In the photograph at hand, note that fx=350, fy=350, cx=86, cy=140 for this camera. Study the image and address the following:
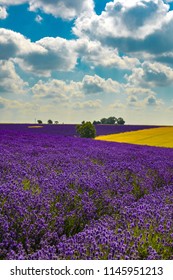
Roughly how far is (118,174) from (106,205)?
1.53 meters

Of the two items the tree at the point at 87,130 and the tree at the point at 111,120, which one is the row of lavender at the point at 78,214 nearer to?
the tree at the point at 87,130

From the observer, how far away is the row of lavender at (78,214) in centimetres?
332

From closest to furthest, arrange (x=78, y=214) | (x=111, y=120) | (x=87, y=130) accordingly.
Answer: (x=78, y=214)
(x=87, y=130)
(x=111, y=120)

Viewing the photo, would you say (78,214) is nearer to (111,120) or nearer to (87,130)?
(87,130)

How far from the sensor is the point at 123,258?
311 centimetres

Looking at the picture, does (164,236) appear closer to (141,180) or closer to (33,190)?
(33,190)

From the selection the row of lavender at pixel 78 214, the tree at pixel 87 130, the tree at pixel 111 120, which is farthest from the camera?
the tree at pixel 111 120

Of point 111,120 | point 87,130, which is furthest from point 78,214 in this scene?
point 111,120

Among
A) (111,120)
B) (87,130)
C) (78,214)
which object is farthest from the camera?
(111,120)

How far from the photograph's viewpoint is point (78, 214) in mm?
4594

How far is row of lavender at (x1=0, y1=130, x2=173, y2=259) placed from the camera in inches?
131

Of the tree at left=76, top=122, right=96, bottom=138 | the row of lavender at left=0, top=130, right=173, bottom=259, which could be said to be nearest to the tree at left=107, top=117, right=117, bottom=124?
the tree at left=76, top=122, right=96, bottom=138

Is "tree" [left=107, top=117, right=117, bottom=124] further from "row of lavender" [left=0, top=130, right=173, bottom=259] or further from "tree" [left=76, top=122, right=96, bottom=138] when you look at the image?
"row of lavender" [left=0, top=130, right=173, bottom=259]

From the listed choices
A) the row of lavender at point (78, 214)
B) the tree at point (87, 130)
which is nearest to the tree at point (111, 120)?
the tree at point (87, 130)
